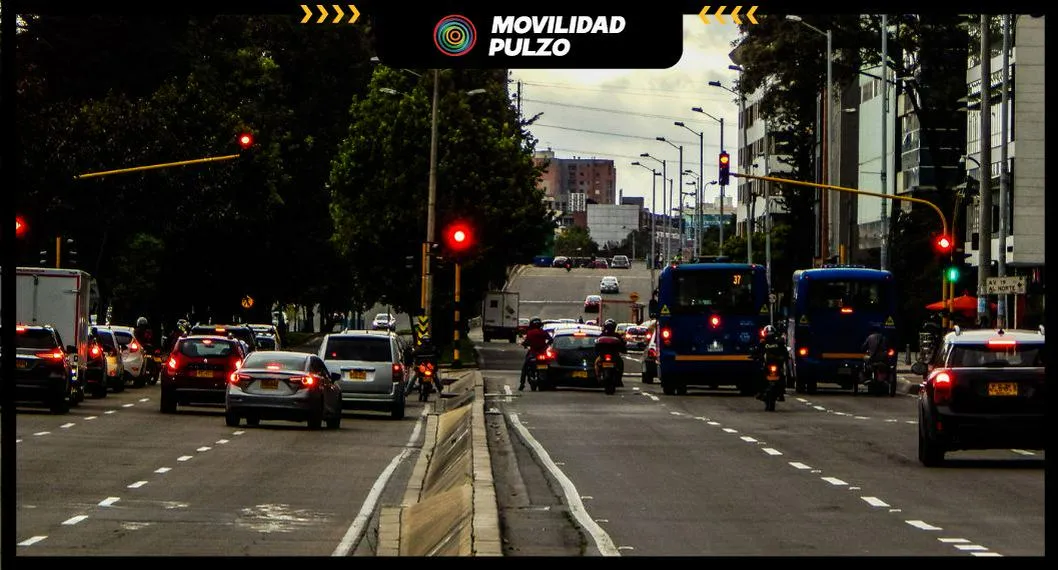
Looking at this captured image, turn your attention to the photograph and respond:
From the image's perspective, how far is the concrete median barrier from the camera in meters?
15.9

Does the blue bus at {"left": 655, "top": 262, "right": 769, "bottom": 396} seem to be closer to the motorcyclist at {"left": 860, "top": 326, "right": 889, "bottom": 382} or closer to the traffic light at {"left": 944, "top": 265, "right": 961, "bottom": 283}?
the motorcyclist at {"left": 860, "top": 326, "right": 889, "bottom": 382}

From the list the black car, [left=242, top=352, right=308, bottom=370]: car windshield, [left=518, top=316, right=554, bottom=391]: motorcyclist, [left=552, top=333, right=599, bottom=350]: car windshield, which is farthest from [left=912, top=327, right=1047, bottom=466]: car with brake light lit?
[left=518, top=316, right=554, bottom=391]: motorcyclist

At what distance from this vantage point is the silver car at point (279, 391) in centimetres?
3531

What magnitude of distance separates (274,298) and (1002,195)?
1517 inches

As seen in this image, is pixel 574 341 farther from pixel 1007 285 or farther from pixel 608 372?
pixel 1007 285

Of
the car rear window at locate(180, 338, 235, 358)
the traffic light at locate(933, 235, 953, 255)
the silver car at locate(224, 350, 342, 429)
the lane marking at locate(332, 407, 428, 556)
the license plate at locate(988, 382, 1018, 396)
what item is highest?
the traffic light at locate(933, 235, 953, 255)

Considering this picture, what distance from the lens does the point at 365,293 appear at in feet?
259

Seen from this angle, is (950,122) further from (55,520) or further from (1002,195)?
(55,520)

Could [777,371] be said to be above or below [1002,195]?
below

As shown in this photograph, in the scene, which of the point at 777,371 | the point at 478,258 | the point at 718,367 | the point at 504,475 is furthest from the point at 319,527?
the point at 478,258

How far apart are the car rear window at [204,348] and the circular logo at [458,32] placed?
101ft

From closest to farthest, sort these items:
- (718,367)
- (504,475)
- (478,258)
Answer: (504,475) → (718,367) → (478,258)

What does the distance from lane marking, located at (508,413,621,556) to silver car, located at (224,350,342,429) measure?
12.8 feet

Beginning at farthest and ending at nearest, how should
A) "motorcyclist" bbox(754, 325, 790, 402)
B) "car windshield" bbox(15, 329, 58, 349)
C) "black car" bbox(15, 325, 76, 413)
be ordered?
"motorcyclist" bbox(754, 325, 790, 402) → "car windshield" bbox(15, 329, 58, 349) → "black car" bbox(15, 325, 76, 413)
